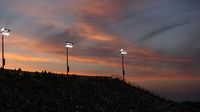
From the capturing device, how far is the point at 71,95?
204ft

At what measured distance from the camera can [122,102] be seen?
6819 cm

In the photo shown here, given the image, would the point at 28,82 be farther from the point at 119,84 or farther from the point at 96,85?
the point at 119,84

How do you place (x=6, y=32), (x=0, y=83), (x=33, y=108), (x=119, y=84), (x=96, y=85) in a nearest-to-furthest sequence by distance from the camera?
1. (x=33, y=108)
2. (x=0, y=83)
3. (x=6, y=32)
4. (x=96, y=85)
5. (x=119, y=84)

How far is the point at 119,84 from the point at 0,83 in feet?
98.7

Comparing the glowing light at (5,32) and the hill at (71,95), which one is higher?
the glowing light at (5,32)

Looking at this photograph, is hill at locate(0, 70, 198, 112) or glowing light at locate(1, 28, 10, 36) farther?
glowing light at locate(1, 28, 10, 36)

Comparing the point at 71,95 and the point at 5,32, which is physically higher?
the point at 5,32

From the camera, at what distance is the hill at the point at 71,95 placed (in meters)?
52.1

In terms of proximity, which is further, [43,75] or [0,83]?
[43,75]

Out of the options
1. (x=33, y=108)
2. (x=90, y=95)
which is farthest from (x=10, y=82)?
(x=90, y=95)

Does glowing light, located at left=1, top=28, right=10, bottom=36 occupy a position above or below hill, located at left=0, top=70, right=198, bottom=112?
above

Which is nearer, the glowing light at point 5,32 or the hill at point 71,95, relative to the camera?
the hill at point 71,95

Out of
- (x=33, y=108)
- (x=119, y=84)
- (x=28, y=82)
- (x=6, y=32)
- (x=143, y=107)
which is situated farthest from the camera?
(x=119, y=84)

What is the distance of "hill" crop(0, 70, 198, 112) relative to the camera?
52094mm
